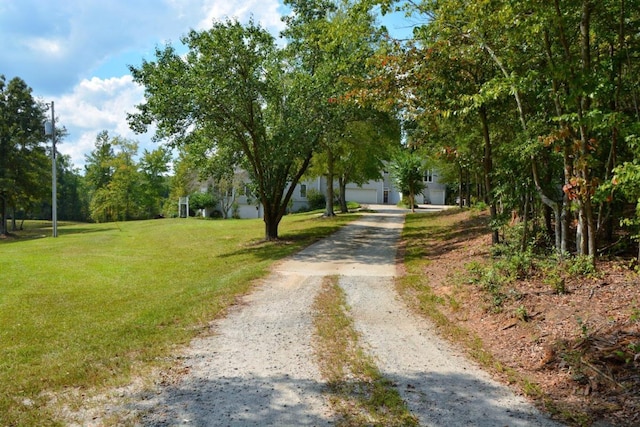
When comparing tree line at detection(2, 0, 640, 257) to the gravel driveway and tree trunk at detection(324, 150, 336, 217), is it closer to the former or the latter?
the gravel driveway

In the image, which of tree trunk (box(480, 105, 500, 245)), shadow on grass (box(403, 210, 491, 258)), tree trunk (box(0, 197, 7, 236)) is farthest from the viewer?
tree trunk (box(0, 197, 7, 236))

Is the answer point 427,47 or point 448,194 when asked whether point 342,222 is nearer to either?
point 427,47

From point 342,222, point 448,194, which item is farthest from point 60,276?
point 448,194

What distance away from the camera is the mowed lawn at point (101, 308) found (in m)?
4.96

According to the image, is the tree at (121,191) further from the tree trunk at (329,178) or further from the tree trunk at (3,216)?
the tree trunk at (329,178)

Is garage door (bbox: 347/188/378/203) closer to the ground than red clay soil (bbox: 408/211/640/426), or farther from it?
farther from it

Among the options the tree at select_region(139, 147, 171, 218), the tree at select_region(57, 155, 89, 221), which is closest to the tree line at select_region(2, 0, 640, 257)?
the tree at select_region(139, 147, 171, 218)

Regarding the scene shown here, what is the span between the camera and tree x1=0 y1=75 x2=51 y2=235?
35.5 m

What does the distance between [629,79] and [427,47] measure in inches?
146

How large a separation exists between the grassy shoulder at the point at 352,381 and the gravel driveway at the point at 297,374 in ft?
0.37

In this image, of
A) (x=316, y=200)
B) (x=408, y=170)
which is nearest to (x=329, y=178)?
(x=408, y=170)

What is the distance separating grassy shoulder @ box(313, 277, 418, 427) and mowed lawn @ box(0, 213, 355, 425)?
188 centimetres

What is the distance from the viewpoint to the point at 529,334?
19.3 feet

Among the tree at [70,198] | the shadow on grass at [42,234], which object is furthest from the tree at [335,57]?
the tree at [70,198]
